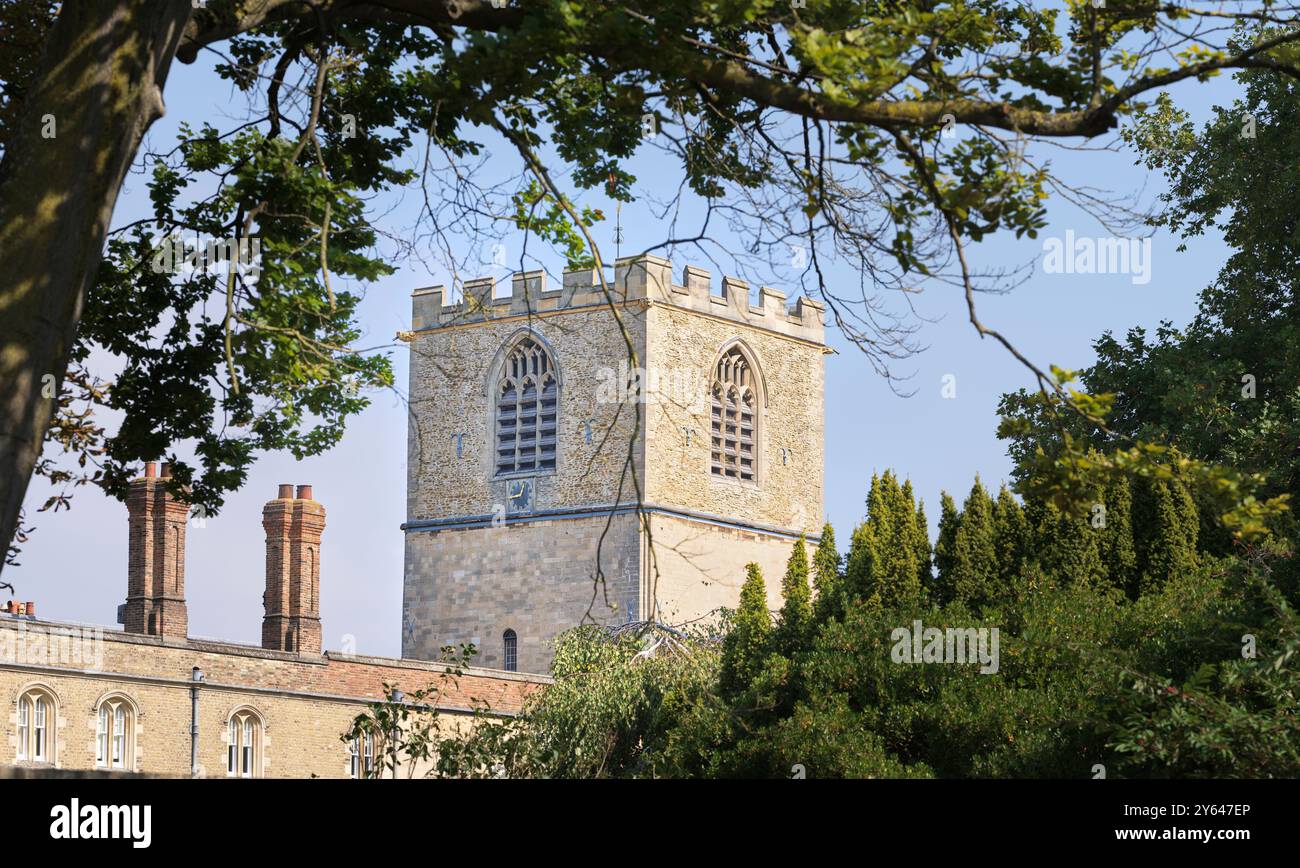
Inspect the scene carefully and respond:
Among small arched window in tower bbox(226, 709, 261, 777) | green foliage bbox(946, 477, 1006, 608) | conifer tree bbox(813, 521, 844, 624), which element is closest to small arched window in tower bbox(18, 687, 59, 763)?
small arched window in tower bbox(226, 709, 261, 777)

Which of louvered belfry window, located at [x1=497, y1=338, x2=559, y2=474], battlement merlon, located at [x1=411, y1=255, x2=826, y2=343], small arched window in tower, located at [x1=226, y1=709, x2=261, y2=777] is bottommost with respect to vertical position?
small arched window in tower, located at [x1=226, y1=709, x2=261, y2=777]

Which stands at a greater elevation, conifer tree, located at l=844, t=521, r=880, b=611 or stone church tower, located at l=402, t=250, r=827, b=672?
stone church tower, located at l=402, t=250, r=827, b=672

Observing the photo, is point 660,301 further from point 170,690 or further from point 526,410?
point 170,690

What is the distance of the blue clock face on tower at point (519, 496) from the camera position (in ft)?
154

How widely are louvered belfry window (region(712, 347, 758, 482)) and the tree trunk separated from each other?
40.1 meters

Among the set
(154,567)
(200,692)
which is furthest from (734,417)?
(200,692)

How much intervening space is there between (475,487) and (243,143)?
3746cm

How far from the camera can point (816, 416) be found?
5028 centimetres

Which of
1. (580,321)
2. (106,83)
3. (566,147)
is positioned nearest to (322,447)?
(566,147)

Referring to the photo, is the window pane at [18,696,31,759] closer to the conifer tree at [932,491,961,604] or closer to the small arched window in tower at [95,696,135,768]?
the small arched window in tower at [95,696,135,768]

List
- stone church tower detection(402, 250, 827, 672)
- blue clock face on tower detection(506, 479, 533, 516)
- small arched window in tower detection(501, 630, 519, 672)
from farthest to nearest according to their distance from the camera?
blue clock face on tower detection(506, 479, 533, 516)
small arched window in tower detection(501, 630, 519, 672)
stone church tower detection(402, 250, 827, 672)

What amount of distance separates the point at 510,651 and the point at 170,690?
1492 cm

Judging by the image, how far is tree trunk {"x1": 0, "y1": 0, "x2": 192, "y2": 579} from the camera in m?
6.93

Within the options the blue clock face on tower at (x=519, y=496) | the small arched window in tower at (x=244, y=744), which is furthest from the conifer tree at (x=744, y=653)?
the blue clock face on tower at (x=519, y=496)
